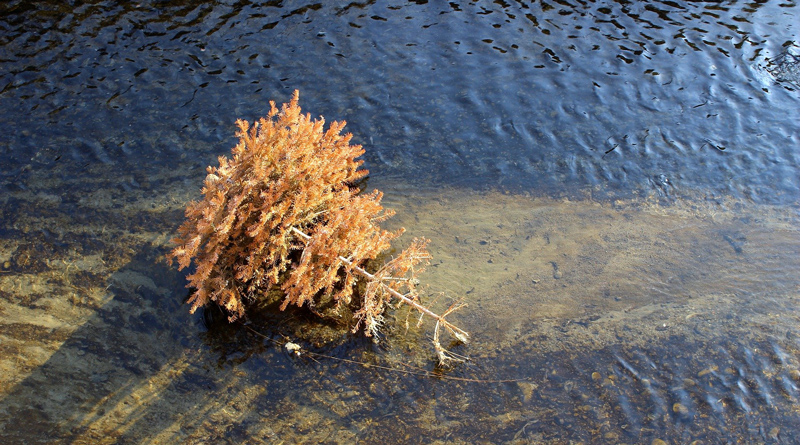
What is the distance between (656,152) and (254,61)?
18.8ft

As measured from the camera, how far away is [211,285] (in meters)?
5.43

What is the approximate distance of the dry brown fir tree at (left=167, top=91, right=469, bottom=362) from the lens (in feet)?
17.3

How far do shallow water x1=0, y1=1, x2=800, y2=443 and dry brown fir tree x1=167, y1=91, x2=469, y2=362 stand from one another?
0.40 metres

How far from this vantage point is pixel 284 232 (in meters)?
5.43

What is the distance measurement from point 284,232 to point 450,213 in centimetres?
227

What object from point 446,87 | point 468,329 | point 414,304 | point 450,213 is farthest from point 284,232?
point 446,87

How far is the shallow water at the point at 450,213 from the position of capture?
5.07m

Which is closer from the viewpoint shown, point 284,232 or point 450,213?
point 284,232

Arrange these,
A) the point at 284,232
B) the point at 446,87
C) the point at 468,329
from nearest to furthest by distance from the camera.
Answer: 1. the point at 284,232
2. the point at 468,329
3. the point at 446,87

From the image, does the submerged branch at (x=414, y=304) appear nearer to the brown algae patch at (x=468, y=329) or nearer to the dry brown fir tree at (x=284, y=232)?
the dry brown fir tree at (x=284, y=232)

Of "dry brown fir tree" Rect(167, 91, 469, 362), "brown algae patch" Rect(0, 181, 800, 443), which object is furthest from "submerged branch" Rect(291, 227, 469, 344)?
"brown algae patch" Rect(0, 181, 800, 443)

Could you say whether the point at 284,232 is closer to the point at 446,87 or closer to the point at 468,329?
the point at 468,329

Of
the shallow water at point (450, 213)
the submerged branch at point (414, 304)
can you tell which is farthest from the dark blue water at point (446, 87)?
the submerged branch at point (414, 304)

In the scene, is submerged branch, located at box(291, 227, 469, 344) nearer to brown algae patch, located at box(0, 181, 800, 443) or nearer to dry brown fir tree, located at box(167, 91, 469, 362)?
dry brown fir tree, located at box(167, 91, 469, 362)
